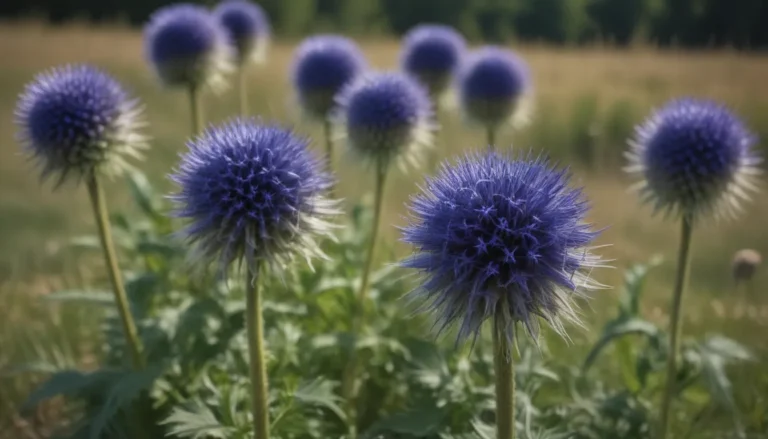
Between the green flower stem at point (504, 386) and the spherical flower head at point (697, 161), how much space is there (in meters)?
1.06

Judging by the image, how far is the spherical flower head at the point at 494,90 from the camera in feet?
11.4

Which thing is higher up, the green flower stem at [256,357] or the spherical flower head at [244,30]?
the spherical flower head at [244,30]

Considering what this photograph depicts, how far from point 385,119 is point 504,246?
135 centimetres

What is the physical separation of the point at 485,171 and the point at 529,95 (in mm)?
2183

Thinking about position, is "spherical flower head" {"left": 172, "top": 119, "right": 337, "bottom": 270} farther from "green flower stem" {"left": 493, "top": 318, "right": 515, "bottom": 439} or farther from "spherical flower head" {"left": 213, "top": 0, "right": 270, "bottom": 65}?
"spherical flower head" {"left": 213, "top": 0, "right": 270, "bottom": 65}

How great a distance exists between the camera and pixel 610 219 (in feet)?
16.2

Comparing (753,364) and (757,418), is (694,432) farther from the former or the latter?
(753,364)

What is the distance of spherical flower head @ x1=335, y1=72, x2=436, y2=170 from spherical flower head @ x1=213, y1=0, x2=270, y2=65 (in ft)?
4.49

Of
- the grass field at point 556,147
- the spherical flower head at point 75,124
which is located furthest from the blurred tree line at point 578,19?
the spherical flower head at point 75,124

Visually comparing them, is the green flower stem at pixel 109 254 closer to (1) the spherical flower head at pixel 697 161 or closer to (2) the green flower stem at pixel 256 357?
(2) the green flower stem at pixel 256 357

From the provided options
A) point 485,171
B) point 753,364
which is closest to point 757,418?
point 753,364

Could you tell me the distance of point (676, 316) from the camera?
7.60ft

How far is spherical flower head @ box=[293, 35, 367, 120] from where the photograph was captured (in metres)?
3.37

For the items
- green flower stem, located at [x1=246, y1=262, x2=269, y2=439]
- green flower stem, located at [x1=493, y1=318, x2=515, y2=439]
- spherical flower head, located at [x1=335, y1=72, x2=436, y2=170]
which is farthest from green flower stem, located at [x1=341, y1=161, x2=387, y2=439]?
green flower stem, located at [x1=493, y1=318, x2=515, y2=439]
